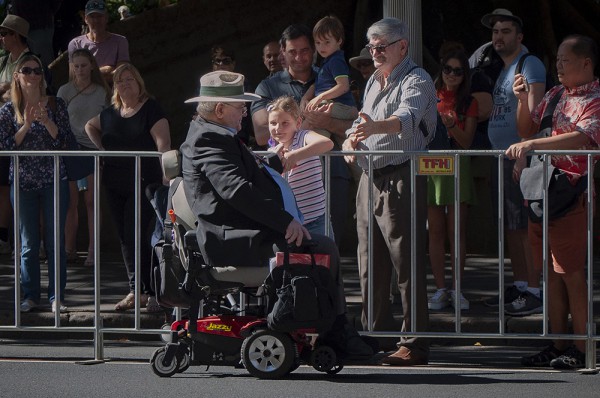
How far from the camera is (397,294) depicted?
11492 millimetres

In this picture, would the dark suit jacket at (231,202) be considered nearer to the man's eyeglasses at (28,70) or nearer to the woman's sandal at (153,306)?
the woman's sandal at (153,306)

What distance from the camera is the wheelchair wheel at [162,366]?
892 cm

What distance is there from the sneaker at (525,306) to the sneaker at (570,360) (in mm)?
1422

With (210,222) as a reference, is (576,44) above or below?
above

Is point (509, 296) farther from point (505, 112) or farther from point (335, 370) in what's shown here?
point (335, 370)

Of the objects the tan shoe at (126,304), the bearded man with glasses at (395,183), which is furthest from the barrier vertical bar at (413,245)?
the tan shoe at (126,304)

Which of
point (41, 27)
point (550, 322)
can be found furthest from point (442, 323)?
point (41, 27)

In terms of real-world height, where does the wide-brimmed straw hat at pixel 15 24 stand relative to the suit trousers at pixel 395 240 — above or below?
above

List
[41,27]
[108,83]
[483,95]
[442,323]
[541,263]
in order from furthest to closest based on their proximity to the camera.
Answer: [41,27], [108,83], [483,95], [442,323], [541,263]

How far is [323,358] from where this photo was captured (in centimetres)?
883

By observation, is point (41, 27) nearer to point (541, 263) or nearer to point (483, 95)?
point (483, 95)

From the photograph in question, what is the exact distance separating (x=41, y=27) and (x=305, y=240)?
8.04 metres

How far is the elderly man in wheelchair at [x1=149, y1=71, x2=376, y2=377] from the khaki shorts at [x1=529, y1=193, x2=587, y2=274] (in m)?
1.41

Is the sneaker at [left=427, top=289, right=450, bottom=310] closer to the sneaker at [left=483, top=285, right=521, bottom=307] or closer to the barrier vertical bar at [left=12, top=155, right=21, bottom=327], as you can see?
the sneaker at [left=483, top=285, right=521, bottom=307]
